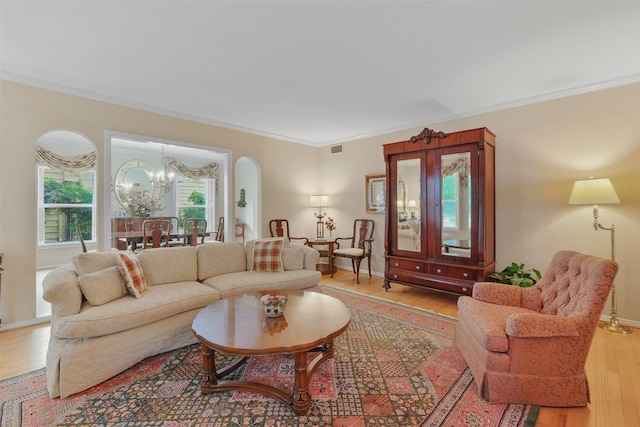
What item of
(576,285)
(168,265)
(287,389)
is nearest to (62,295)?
(168,265)

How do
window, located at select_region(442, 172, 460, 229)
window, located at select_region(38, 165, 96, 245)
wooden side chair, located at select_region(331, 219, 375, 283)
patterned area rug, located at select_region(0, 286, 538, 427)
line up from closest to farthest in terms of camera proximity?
1. patterned area rug, located at select_region(0, 286, 538, 427)
2. window, located at select_region(442, 172, 460, 229)
3. wooden side chair, located at select_region(331, 219, 375, 283)
4. window, located at select_region(38, 165, 96, 245)

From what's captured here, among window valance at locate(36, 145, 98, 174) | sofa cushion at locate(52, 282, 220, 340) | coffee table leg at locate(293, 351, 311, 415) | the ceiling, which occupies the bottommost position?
coffee table leg at locate(293, 351, 311, 415)

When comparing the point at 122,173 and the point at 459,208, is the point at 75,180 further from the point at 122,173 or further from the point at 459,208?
the point at 459,208

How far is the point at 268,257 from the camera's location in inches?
137

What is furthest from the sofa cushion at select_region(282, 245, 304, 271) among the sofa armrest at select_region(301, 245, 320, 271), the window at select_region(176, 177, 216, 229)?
the window at select_region(176, 177, 216, 229)

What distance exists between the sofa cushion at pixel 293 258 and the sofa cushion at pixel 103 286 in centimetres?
167

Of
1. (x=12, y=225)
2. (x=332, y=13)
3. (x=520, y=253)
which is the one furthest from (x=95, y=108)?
(x=520, y=253)

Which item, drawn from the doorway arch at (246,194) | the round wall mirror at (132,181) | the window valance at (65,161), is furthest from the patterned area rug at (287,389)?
the round wall mirror at (132,181)

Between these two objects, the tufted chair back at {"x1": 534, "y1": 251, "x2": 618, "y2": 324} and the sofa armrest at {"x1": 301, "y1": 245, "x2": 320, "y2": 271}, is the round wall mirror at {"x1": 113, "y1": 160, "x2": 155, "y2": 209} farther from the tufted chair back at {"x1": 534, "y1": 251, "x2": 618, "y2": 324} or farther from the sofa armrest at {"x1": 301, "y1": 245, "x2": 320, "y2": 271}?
the tufted chair back at {"x1": 534, "y1": 251, "x2": 618, "y2": 324}

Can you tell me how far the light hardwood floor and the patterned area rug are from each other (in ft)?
0.67

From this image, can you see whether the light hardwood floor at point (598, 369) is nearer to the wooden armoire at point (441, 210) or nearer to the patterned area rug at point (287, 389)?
the patterned area rug at point (287, 389)

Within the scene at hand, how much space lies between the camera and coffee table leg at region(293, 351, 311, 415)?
1691 millimetres

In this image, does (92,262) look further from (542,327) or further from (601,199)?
(601,199)

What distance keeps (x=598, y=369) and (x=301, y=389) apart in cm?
227
